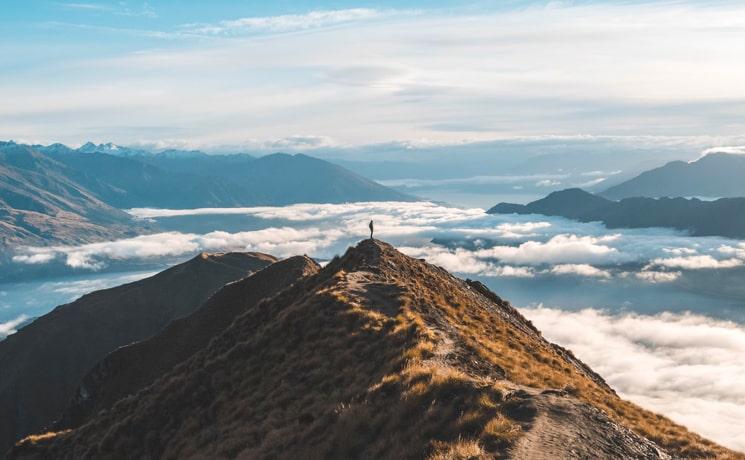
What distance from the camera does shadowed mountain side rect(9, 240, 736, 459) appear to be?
2239 cm

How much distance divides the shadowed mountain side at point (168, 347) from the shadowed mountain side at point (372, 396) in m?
40.7

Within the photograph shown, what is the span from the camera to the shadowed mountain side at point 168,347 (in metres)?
97.5

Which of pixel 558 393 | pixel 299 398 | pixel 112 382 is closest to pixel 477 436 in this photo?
pixel 558 393

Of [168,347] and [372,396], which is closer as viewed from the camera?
[372,396]

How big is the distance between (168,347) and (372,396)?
84.4 m

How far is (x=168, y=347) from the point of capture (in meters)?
103

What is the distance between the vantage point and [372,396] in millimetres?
26953

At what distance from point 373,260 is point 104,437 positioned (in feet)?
96.3

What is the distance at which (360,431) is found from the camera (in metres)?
24.0

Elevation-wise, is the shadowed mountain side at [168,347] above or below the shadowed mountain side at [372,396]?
below

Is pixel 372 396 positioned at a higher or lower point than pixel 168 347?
higher

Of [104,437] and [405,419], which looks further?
[104,437]

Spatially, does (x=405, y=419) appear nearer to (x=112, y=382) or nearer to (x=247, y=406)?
(x=247, y=406)

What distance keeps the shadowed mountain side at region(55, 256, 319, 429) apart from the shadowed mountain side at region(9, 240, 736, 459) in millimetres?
40654
